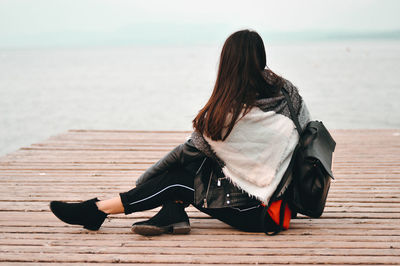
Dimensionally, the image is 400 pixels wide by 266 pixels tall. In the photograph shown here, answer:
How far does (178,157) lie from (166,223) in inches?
16.1

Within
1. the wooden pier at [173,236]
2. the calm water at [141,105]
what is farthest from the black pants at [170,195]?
the calm water at [141,105]

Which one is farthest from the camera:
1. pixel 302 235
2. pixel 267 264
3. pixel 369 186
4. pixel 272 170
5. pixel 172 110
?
pixel 172 110

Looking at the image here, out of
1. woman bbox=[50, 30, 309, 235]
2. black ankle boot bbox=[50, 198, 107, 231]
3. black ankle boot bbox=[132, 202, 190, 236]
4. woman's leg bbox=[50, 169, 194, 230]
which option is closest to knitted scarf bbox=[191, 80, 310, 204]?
woman bbox=[50, 30, 309, 235]

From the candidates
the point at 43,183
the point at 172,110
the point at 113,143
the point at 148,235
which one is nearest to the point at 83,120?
the point at 172,110

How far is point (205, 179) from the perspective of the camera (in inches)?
111

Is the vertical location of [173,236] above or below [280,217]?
below

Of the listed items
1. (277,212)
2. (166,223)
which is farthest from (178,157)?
(277,212)

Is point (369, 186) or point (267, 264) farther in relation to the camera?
point (369, 186)

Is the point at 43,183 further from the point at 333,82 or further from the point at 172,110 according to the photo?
the point at 333,82

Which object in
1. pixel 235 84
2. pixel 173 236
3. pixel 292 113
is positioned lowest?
pixel 173 236

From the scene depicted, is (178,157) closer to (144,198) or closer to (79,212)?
(144,198)

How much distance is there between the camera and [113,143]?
6.07 meters

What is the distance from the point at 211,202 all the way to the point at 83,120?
14792 mm

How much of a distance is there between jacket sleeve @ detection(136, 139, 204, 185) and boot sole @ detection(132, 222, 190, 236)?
309 millimetres
